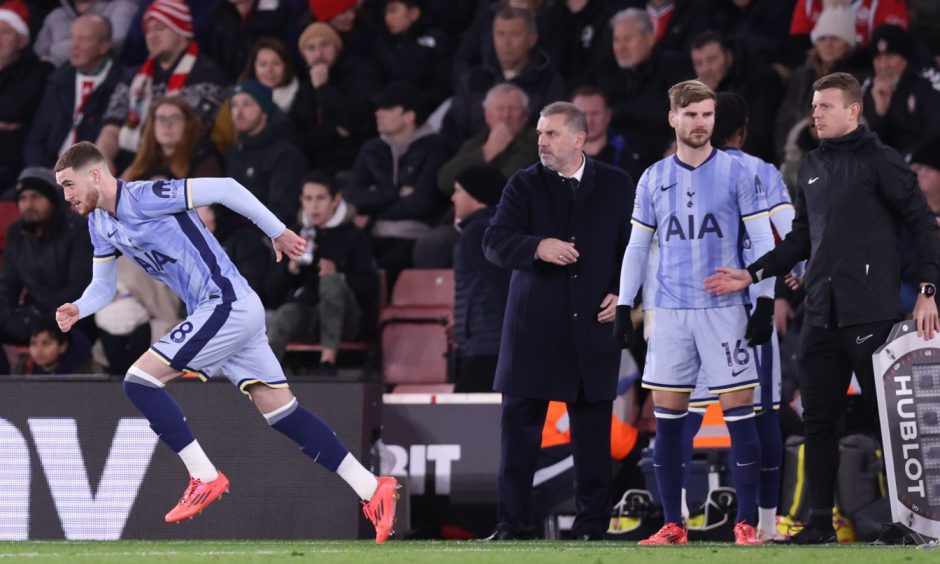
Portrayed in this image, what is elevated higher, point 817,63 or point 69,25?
point 69,25

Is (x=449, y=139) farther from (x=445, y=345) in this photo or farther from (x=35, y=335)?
(x=35, y=335)

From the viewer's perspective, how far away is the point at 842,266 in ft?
24.5

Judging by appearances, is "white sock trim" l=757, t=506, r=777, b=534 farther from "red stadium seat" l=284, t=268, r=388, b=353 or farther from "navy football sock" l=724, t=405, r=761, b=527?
"red stadium seat" l=284, t=268, r=388, b=353

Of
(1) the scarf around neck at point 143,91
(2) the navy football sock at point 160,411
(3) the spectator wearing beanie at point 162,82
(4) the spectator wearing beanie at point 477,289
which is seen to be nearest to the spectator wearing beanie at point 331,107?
(3) the spectator wearing beanie at point 162,82

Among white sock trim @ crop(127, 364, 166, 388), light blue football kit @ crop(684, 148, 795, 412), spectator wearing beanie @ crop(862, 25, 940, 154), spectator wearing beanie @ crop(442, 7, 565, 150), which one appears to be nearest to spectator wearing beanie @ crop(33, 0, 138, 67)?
spectator wearing beanie @ crop(442, 7, 565, 150)

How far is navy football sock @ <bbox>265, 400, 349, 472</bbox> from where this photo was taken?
7.85 metres

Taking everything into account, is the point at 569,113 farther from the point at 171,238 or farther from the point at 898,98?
the point at 898,98

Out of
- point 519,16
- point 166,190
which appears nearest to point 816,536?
point 166,190

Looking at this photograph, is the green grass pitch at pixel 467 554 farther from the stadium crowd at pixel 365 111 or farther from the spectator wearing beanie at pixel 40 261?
the spectator wearing beanie at pixel 40 261

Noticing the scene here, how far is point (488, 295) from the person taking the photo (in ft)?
33.4

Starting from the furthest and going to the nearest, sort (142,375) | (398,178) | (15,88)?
(15,88) < (398,178) < (142,375)

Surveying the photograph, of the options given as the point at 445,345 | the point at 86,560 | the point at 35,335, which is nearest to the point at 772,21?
the point at 445,345

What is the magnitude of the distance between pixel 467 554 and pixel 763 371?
7.07 ft

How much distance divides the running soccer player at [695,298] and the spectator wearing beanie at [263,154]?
500 centimetres
